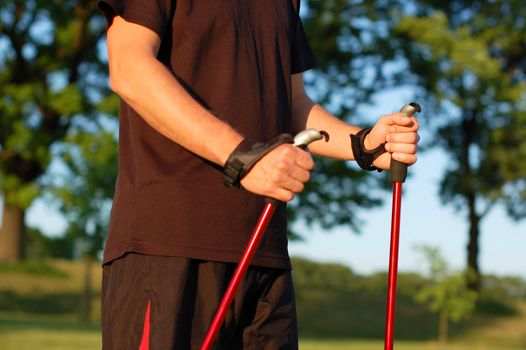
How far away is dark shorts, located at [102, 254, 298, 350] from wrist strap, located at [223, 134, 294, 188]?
32cm

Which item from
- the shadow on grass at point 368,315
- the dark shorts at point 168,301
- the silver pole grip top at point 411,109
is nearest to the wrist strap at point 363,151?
the silver pole grip top at point 411,109

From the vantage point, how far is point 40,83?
87.3 feet

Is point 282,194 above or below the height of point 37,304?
above

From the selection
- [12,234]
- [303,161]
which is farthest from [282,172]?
[12,234]

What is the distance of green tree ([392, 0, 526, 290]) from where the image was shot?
90.7 ft

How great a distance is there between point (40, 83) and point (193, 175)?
2512cm

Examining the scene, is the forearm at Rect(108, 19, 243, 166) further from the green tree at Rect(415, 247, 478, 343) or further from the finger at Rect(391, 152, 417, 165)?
the green tree at Rect(415, 247, 478, 343)

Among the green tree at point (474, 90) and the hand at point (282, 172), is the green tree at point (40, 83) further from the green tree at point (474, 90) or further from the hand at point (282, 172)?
the hand at point (282, 172)

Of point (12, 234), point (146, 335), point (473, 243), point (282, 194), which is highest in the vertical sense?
point (473, 243)

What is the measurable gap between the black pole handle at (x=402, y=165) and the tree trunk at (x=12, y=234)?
2658 cm

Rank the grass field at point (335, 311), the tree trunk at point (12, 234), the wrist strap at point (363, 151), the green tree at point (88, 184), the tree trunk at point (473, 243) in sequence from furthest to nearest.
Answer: the tree trunk at point (473, 243) → the tree trunk at point (12, 234) → the grass field at point (335, 311) → the green tree at point (88, 184) → the wrist strap at point (363, 151)

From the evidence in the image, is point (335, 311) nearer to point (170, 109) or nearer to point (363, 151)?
point (363, 151)

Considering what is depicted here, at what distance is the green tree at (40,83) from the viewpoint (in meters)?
25.2

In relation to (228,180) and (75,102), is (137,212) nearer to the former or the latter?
(228,180)
